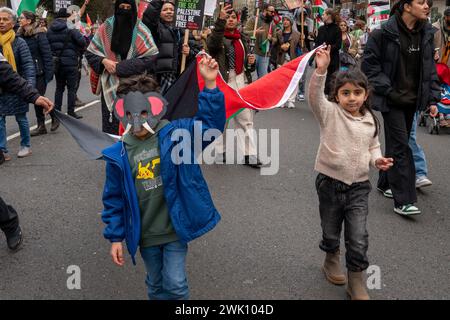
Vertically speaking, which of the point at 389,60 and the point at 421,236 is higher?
the point at 389,60

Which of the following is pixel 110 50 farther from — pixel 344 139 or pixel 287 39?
pixel 287 39

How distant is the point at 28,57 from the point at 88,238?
3611mm

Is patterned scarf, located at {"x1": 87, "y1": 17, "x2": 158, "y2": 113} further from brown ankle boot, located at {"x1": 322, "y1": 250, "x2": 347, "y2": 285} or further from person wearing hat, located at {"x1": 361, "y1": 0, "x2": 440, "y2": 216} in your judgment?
brown ankle boot, located at {"x1": 322, "y1": 250, "x2": 347, "y2": 285}

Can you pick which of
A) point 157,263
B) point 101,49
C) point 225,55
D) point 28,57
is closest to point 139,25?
point 101,49

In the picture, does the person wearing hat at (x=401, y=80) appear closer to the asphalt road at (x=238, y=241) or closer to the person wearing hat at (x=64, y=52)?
the asphalt road at (x=238, y=241)

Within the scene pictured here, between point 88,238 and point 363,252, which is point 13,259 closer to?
point 88,238

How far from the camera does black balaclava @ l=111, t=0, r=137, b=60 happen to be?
212 inches

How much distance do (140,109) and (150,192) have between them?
0.47 m

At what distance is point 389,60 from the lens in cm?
489

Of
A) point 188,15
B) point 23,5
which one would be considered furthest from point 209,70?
point 23,5

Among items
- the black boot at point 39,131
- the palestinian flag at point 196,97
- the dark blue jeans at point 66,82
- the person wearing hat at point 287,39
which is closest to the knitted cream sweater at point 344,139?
the palestinian flag at point 196,97

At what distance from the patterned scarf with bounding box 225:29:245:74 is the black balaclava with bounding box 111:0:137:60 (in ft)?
4.67

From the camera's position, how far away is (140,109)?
9.32ft

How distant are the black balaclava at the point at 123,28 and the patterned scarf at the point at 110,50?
0.04 m
